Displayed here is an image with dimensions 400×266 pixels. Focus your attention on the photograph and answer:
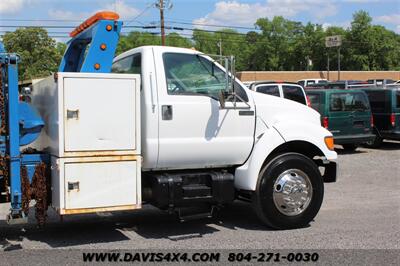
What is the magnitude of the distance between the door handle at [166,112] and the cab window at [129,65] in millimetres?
584

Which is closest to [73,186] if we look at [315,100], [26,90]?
[26,90]

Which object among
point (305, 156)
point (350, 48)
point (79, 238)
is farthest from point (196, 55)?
point (350, 48)

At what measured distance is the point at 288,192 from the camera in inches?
272

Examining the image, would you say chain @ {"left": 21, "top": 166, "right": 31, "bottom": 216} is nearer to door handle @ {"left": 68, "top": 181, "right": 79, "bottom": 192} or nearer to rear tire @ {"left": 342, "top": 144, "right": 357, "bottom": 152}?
door handle @ {"left": 68, "top": 181, "right": 79, "bottom": 192}

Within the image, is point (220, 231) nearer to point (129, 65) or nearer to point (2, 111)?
point (129, 65)

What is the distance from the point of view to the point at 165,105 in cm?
632

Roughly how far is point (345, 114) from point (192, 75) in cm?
962

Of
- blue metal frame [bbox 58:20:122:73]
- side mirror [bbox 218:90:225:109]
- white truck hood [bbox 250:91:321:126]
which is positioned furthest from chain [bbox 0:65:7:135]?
white truck hood [bbox 250:91:321:126]

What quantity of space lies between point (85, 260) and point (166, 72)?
7.68ft

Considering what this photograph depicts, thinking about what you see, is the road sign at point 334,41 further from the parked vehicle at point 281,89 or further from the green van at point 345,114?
the green van at point 345,114

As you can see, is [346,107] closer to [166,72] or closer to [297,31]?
[166,72]

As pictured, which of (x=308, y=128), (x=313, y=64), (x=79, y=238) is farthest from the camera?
(x=313, y=64)

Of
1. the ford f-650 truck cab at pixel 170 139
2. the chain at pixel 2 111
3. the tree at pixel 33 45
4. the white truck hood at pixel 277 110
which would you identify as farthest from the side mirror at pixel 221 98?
the tree at pixel 33 45

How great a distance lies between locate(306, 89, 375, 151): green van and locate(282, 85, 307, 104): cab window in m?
0.37
